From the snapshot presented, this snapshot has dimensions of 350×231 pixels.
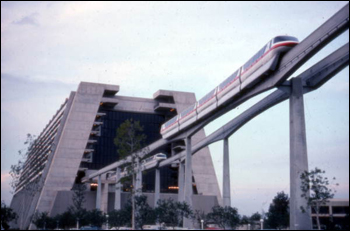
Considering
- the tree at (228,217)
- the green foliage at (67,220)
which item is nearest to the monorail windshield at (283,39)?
the tree at (228,217)

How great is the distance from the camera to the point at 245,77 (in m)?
47.6

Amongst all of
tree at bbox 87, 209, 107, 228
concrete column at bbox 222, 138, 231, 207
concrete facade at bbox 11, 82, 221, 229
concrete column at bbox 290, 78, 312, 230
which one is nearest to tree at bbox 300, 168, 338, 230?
concrete column at bbox 290, 78, 312, 230

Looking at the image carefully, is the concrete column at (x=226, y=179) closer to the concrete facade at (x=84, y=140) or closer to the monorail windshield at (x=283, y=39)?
the monorail windshield at (x=283, y=39)

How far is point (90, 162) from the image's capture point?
120000 millimetres

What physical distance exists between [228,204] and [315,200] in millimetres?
28044

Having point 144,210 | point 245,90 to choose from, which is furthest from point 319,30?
point 144,210

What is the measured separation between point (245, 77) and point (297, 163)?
451 inches

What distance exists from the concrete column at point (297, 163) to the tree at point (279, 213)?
33800 millimetres

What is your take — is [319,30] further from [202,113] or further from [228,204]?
[228,204]

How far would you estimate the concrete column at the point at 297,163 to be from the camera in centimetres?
3984

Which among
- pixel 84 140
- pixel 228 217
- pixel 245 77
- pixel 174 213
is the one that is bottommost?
pixel 228 217

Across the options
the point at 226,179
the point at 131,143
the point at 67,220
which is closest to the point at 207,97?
the point at 131,143

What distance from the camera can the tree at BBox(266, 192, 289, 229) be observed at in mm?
74075

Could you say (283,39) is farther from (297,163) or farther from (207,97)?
(207,97)
